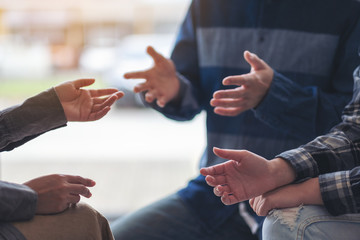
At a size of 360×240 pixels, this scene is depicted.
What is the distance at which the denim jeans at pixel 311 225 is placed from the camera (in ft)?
2.37

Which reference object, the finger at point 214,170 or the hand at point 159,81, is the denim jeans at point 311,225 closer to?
the finger at point 214,170

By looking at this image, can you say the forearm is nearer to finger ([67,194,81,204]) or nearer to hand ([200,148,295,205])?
finger ([67,194,81,204])

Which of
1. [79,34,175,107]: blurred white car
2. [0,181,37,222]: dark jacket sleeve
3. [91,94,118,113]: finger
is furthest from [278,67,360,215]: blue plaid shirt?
[79,34,175,107]: blurred white car

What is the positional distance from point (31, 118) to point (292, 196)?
46 cm

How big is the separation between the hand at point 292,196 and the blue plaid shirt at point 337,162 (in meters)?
0.01

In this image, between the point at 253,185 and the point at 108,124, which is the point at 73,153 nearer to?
the point at 108,124

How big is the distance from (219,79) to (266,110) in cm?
24

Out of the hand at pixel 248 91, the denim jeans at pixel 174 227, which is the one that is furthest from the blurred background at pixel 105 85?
the hand at pixel 248 91

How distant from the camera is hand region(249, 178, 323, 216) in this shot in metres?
0.77

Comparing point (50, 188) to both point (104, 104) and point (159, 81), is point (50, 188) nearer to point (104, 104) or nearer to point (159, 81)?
point (104, 104)

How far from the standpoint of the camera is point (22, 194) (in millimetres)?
714

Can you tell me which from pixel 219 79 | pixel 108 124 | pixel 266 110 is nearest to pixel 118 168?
pixel 108 124

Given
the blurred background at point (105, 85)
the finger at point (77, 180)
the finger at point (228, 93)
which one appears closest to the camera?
the finger at point (77, 180)

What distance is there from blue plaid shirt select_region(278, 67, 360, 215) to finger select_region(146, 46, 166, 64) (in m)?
0.48
